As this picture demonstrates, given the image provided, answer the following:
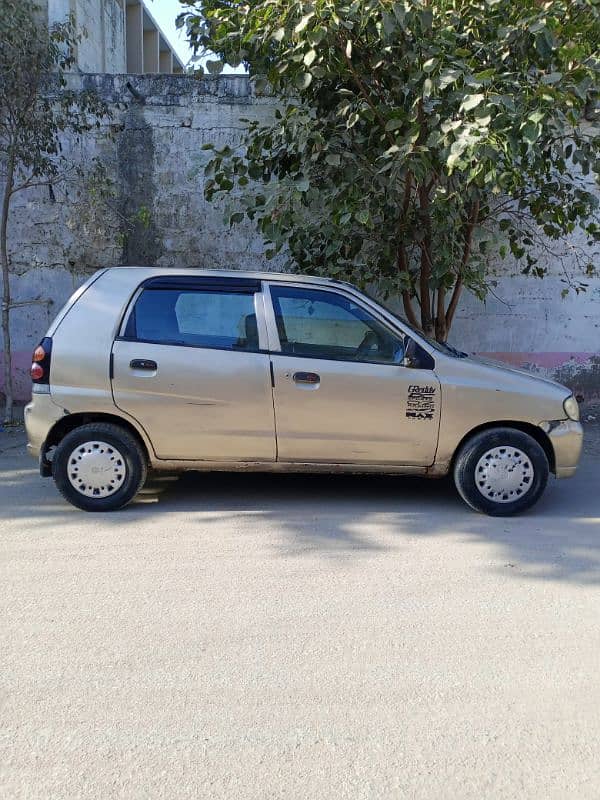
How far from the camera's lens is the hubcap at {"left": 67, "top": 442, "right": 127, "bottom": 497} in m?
5.33

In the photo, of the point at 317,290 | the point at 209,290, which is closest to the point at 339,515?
the point at 317,290

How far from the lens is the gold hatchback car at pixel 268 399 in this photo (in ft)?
17.4

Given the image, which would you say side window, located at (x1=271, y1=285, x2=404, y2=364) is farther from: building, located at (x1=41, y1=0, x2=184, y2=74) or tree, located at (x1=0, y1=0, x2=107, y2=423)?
building, located at (x1=41, y1=0, x2=184, y2=74)

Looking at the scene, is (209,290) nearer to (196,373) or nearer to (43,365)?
(196,373)

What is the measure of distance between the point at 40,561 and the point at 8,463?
2.94 metres

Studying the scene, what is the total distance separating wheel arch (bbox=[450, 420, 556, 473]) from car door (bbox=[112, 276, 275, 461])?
1.41 meters

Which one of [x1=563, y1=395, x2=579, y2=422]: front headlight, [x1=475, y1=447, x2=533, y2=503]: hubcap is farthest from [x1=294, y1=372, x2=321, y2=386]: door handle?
[x1=563, y1=395, x2=579, y2=422]: front headlight

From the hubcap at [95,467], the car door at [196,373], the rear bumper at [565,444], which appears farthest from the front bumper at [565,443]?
the hubcap at [95,467]

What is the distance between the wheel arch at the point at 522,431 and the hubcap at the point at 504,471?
18cm

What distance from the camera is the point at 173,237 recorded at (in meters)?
9.71

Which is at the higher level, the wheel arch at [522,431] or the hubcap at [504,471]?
the wheel arch at [522,431]

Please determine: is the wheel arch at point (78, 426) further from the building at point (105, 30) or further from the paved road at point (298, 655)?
the building at point (105, 30)

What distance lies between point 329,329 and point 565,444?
1947 millimetres

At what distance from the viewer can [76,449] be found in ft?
17.5
